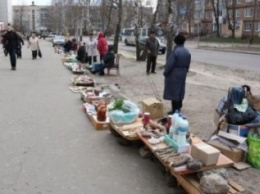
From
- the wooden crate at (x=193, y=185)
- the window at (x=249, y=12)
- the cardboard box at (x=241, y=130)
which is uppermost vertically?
the window at (x=249, y=12)

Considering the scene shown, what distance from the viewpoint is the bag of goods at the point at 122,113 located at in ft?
21.4

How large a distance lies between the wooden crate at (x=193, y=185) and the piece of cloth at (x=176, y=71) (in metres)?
3.45

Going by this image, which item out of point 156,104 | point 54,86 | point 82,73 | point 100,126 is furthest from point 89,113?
point 82,73

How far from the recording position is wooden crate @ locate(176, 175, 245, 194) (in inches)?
163

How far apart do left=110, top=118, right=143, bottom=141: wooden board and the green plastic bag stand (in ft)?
5.20

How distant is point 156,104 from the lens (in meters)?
7.52

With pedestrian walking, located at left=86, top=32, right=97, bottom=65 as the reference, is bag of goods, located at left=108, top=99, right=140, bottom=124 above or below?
below

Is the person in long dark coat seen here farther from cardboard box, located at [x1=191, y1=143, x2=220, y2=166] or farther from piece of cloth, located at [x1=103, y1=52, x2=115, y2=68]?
piece of cloth, located at [x1=103, y1=52, x2=115, y2=68]

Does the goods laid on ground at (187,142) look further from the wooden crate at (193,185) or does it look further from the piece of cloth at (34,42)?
the piece of cloth at (34,42)

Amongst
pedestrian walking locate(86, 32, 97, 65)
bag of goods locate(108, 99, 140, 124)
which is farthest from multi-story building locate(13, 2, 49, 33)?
bag of goods locate(108, 99, 140, 124)

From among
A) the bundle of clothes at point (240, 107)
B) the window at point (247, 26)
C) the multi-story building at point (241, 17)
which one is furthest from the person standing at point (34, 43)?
the window at point (247, 26)

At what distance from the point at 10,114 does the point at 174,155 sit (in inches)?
188

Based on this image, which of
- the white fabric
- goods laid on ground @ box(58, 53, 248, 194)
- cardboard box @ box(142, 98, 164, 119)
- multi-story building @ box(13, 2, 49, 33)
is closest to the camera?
goods laid on ground @ box(58, 53, 248, 194)

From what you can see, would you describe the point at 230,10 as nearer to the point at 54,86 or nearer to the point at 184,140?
the point at 54,86
